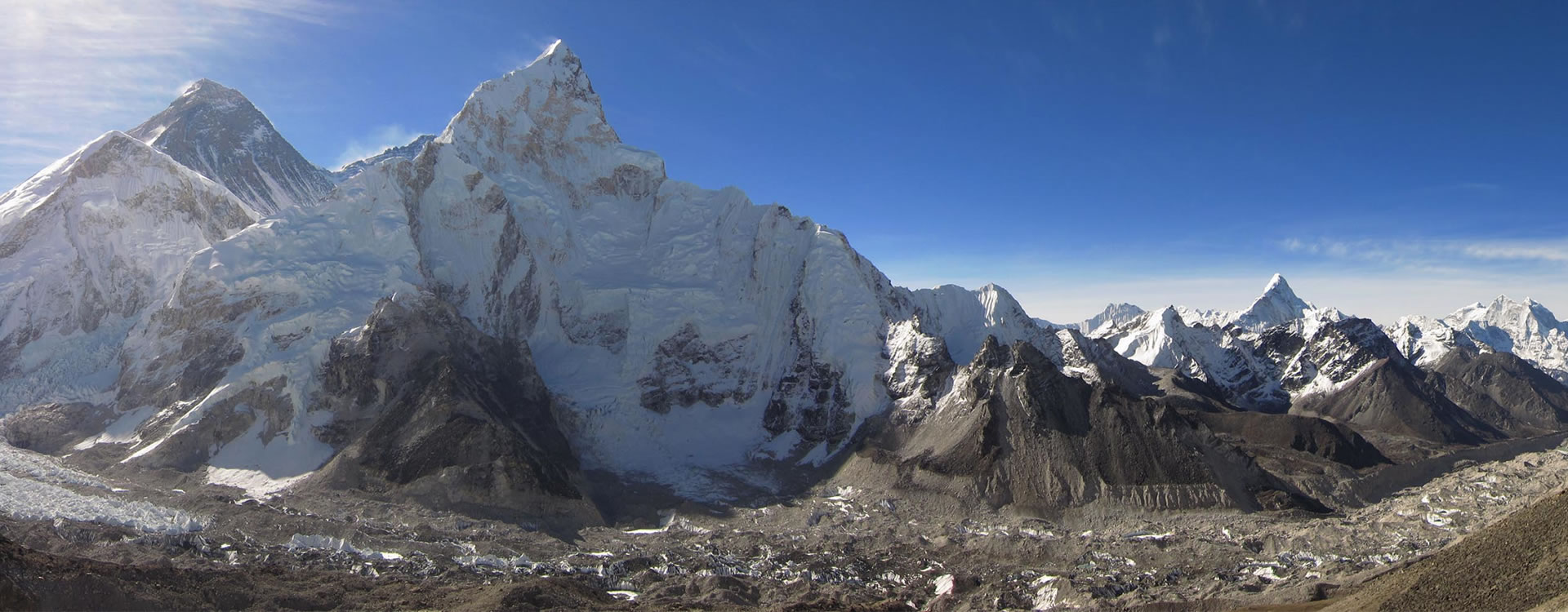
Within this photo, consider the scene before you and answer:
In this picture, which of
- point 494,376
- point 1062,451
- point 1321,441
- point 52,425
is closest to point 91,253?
point 52,425

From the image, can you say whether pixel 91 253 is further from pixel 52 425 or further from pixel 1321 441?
pixel 1321 441

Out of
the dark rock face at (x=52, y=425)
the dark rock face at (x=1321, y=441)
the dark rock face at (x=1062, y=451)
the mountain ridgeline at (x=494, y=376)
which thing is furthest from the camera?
the dark rock face at (x=1321, y=441)

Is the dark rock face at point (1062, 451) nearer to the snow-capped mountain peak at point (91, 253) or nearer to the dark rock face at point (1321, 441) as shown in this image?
the dark rock face at point (1321, 441)

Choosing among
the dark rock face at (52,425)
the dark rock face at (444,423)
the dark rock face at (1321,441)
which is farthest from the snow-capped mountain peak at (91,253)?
the dark rock face at (1321,441)

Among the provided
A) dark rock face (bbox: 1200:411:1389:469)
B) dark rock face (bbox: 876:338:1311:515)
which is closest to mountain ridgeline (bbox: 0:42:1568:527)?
dark rock face (bbox: 876:338:1311:515)

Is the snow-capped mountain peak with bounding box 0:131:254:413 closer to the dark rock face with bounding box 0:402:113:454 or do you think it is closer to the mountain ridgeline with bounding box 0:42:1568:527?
the mountain ridgeline with bounding box 0:42:1568:527
